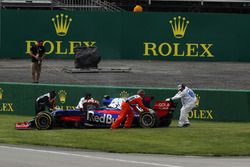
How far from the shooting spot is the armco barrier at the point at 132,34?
4062 centimetres

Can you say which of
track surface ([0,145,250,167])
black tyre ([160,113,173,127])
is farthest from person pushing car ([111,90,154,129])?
track surface ([0,145,250,167])

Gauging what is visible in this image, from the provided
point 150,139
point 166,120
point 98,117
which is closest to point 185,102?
point 166,120

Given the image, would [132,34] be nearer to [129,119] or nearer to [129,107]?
[129,119]

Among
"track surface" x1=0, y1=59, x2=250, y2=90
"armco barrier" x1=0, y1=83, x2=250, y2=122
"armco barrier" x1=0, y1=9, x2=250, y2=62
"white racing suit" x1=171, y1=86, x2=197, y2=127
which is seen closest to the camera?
"white racing suit" x1=171, y1=86, x2=197, y2=127

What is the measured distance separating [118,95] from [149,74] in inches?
341

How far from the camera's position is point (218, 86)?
30.5m

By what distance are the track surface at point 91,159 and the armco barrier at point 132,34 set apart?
2441cm

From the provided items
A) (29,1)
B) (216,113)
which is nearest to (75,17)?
(29,1)

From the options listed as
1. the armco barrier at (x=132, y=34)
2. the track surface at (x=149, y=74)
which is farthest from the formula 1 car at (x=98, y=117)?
the armco barrier at (x=132, y=34)

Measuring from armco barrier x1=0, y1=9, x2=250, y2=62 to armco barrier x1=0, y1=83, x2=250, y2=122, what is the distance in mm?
14286

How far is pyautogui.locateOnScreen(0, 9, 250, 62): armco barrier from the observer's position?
1599 inches

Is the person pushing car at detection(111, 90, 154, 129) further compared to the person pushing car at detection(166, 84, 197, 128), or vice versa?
the person pushing car at detection(166, 84, 197, 128)

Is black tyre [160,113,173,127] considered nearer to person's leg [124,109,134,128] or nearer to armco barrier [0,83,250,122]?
person's leg [124,109,134,128]

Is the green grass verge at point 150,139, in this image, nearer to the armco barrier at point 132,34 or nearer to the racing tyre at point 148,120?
the racing tyre at point 148,120
